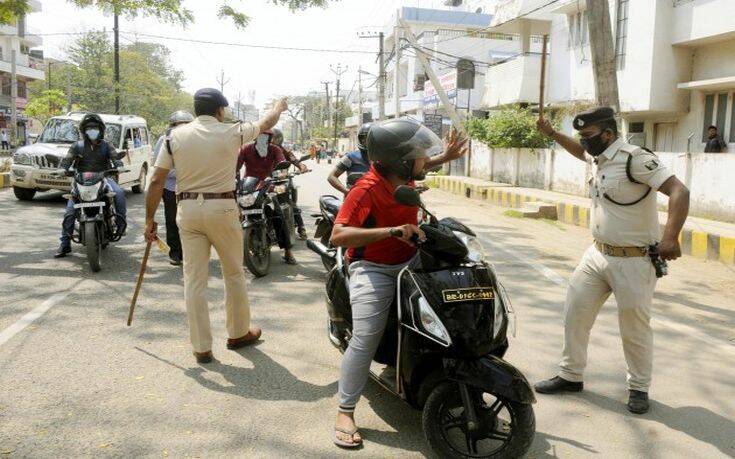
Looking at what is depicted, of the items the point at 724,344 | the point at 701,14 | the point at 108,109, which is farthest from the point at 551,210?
the point at 108,109

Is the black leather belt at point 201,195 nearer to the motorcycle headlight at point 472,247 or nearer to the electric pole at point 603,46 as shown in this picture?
the motorcycle headlight at point 472,247

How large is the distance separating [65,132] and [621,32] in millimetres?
15237

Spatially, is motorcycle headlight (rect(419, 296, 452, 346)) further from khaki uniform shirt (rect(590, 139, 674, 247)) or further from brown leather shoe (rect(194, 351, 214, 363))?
brown leather shoe (rect(194, 351, 214, 363))

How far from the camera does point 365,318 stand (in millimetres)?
3268

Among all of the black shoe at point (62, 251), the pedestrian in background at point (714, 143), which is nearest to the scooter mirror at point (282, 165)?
the black shoe at point (62, 251)

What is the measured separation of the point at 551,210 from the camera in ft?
46.2

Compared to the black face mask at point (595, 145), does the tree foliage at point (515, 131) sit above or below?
above

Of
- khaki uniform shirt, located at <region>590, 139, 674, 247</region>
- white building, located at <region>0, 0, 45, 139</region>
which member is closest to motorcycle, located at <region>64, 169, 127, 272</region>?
khaki uniform shirt, located at <region>590, 139, 674, 247</region>

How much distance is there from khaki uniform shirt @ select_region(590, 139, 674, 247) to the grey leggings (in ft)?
4.40

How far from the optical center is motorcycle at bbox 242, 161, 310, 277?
22.9ft

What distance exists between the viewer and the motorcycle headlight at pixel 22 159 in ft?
44.0

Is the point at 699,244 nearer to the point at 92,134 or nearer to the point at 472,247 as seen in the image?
the point at 472,247

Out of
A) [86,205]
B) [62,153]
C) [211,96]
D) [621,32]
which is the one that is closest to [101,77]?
[62,153]

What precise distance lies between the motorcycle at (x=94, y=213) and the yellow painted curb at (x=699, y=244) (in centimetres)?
820
